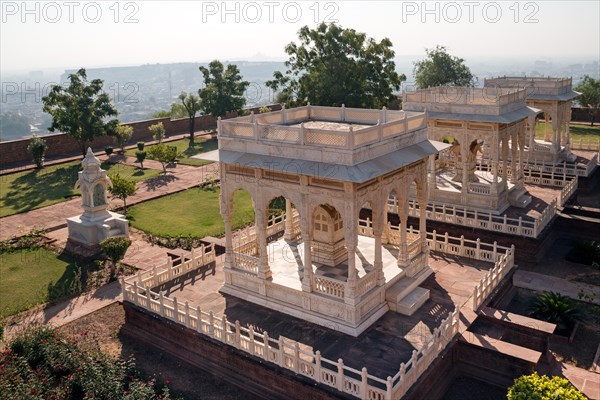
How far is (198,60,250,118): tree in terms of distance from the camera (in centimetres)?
4450

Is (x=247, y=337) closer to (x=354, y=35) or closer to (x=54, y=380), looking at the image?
(x=54, y=380)

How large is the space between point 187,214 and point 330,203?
14.3 metres

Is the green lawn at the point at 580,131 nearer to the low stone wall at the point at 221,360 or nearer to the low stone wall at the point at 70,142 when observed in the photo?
the low stone wall at the point at 70,142

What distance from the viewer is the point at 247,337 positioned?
13.4 m

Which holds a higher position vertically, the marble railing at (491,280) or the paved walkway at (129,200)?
the paved walkway at (129,200)

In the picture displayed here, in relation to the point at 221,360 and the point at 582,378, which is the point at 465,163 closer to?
the point at 582,378

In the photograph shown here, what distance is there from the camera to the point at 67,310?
17250 millimetres

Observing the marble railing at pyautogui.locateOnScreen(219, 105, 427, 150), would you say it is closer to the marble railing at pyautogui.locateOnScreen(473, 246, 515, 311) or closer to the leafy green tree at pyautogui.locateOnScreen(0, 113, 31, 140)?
the marble railing at pyautogui.locateOnScreen(473, 246, 515, 311)

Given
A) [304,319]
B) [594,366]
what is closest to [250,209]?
[304,319]

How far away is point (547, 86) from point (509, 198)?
402 inches

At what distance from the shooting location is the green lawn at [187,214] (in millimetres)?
24094

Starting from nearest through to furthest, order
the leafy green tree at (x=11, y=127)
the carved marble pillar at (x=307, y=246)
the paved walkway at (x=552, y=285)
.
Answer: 1. the carved marble pillar at (x=307, y=246)
2. the paved walkway at (x=552, y=285)
3. the leafy green tree at (x=11, y=127)

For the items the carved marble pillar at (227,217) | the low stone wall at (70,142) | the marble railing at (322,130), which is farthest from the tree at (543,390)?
the low stone wall at (70,142)

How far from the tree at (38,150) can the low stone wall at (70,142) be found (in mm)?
1801
